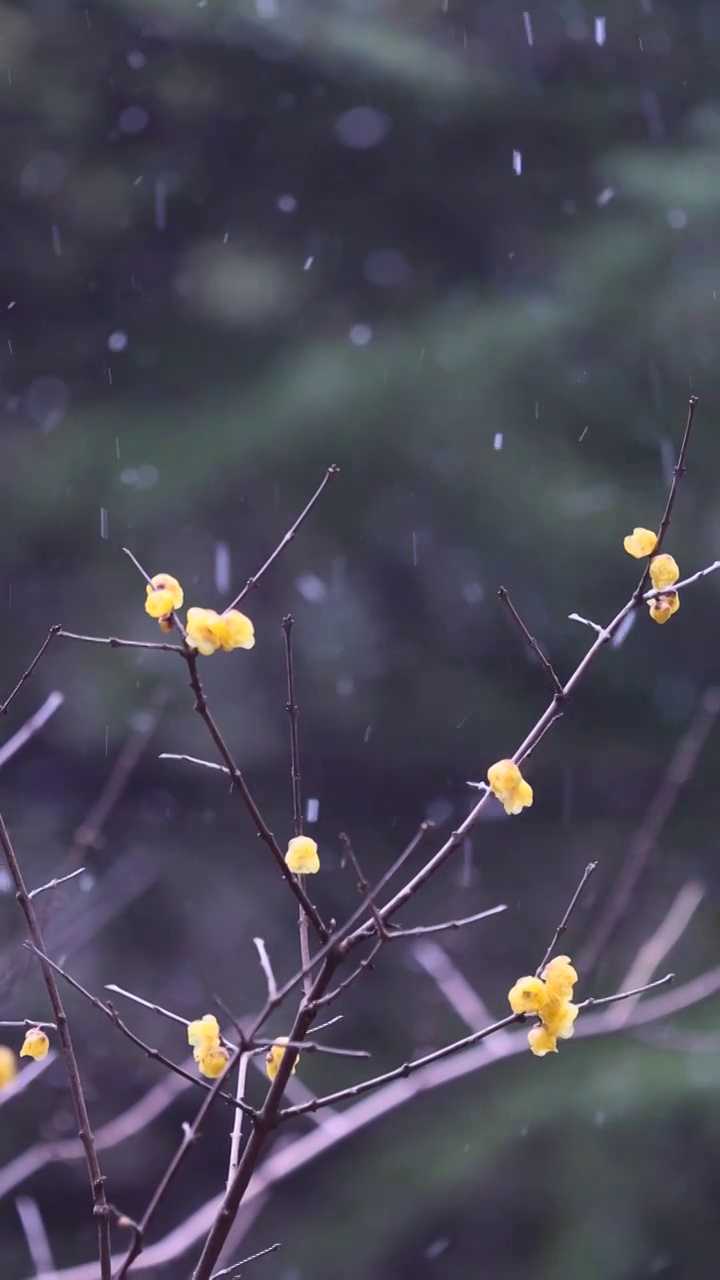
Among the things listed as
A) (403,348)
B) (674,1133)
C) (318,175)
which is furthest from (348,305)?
(674,1133)

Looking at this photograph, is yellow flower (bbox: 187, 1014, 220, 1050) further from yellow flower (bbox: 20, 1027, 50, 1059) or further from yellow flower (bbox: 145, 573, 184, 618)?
yellow flower (bbox: 145, 573, 184, 618)

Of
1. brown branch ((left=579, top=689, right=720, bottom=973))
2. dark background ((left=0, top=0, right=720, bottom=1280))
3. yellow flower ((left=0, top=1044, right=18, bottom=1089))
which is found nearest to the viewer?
yellow flower ((left=0, top=1044, right=18, bottom=1089))

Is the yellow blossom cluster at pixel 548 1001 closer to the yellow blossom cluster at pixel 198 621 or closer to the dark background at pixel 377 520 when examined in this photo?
the yellow blossom cluster at pixel 198 621

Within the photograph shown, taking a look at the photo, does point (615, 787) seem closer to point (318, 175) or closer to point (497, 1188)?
point (497, 1188)

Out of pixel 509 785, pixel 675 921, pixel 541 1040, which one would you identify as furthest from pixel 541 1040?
pixel 675 921

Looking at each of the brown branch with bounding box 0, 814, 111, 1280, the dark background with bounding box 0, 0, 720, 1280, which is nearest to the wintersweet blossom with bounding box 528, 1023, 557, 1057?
the brown branch with bounding box 0, 814, 111, 1280

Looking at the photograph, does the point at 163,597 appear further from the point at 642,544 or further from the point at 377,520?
the point at 377,520
